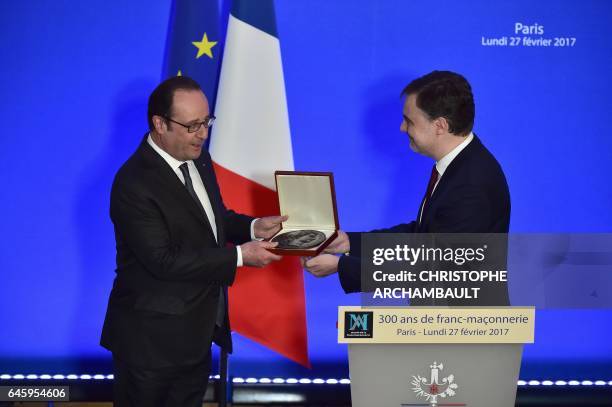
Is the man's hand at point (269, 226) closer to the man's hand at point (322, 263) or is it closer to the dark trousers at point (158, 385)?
the man's hand at point (322, 263)

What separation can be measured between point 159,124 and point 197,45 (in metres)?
1.13

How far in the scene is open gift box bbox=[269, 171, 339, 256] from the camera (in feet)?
9.48

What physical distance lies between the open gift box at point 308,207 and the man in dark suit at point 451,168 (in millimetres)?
95

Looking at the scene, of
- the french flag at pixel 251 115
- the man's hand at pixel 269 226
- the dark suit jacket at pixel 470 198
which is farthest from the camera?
the french flag at pixel 251 115

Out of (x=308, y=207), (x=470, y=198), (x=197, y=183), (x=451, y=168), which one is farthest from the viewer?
(x=308, y=207)

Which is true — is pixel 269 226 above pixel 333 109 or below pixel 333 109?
below

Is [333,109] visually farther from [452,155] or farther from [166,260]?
[166,260]

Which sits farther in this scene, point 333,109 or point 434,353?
point 333,109

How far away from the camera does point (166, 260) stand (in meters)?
2.59

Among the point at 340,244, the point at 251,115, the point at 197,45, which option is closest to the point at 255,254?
the point at 340,244

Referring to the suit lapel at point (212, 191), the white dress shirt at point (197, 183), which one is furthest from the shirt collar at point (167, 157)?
the suit lapel at point (212, 191)

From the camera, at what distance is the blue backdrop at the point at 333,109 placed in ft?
13.1

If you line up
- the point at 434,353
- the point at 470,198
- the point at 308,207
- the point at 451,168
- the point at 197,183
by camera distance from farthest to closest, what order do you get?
the point at 308,207, the point at 197,183, the point at 451,168, the point at 470,198, the point at 434,353

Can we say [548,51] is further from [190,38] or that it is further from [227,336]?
[227,336]
